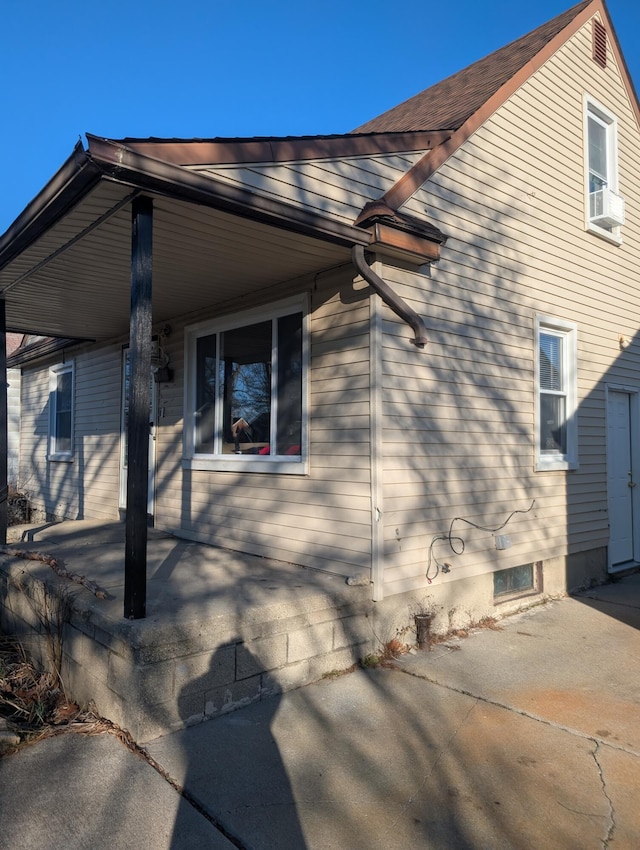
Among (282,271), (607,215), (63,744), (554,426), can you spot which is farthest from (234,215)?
(607,215)

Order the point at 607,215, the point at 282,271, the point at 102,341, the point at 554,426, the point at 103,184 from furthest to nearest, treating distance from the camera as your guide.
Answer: the point at 102,341, the point at 607,215, the point at 554,426, the point at 282,271, the point at 103,184

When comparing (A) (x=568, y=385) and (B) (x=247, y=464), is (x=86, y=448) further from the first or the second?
(A) (x=568, y=385)

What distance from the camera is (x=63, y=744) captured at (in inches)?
127

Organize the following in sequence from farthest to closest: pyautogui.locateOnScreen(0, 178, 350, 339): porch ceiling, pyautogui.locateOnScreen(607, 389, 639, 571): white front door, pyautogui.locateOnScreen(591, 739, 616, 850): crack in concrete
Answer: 1. pyautogui.locateOnScreen(607, 389, 639, 571): white front door
2. pyautogui.locateOnScreen(0, 178, 350, 339): porch ceiling
3. pyautogui.locateOnScreen(591, 739, 616, 850): crack in concrete

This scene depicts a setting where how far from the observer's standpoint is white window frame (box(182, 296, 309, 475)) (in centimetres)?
517

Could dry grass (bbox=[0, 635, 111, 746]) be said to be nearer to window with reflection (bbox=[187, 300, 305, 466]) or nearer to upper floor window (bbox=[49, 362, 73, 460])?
window with reflection (bbox=[187, 300, 305, 466])

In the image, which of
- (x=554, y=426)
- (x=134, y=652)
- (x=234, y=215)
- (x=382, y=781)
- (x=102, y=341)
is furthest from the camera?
(x=102, y=341)

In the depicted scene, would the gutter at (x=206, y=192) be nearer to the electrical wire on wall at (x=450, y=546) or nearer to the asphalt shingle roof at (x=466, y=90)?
the asphalt shingle roof at (x=466, y=90)

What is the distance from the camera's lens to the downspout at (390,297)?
4449mm

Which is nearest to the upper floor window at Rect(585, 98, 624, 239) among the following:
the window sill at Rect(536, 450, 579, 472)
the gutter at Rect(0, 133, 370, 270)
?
the window sill at Rect(536, 450, 579, 472)

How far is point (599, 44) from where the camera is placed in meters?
7.65

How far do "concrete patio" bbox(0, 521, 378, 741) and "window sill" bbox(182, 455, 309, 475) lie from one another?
783mm

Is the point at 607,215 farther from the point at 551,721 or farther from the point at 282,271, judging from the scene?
the point at 551,721

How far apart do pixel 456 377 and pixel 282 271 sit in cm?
171
